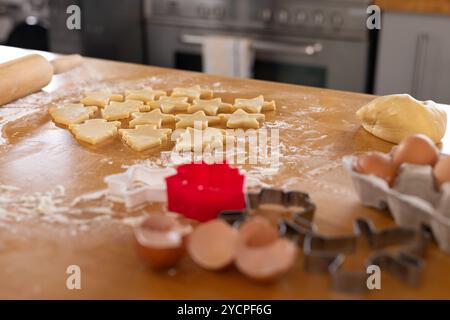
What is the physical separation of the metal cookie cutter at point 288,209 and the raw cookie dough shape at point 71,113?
55 cm

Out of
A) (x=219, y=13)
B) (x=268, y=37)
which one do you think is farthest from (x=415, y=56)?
(x=219, y=13)

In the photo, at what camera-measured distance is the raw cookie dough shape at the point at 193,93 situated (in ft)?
5.01

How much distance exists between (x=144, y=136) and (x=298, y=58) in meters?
1.36

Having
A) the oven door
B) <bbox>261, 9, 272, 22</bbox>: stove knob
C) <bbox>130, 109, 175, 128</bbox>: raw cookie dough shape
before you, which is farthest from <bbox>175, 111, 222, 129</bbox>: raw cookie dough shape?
<bbox>261, 9, 272, 22</bbox>: stove knob

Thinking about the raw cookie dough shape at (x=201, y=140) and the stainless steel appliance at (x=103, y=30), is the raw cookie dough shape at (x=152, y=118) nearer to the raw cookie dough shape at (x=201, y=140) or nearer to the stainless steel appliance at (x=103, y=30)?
the raw cookie dough shape at (x=201, y=140)

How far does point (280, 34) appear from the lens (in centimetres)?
253

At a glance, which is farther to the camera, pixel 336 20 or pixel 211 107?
pixel 336 20

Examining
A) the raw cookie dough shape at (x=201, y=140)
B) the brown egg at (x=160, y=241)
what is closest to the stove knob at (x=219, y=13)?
the raw cookie dough shape at (x=201, y=140)

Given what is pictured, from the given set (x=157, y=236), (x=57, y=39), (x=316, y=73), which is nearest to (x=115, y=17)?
(x=57, y=39)

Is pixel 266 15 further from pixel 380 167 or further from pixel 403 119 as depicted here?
pixel 380 167

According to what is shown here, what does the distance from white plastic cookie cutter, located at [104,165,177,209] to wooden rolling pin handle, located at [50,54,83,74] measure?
74 centimetres

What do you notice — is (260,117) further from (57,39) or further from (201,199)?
(57,39)

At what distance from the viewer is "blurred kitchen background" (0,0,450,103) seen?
2287 millimetres
